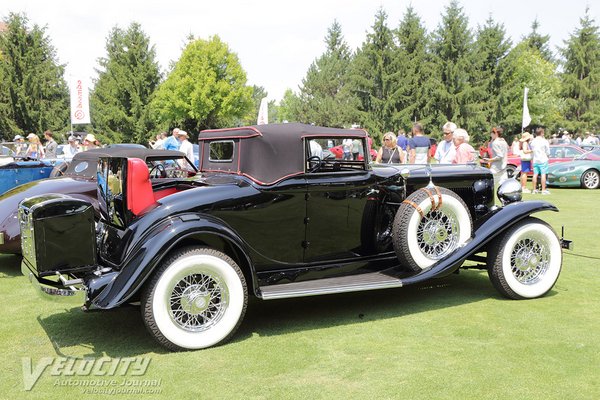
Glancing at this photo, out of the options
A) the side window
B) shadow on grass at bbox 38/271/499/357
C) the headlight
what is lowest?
shadow on grass at bbox 38/271/499/357

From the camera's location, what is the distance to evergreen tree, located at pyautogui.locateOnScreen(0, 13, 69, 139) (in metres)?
37.8

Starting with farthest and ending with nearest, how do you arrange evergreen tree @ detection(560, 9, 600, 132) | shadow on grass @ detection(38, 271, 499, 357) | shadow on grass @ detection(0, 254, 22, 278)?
1. evergreen tree @ detection(560, 9, 600, 132)
2. shadow on grass @ detection(0, 254, 22, 278)
3. shadow on grass @ detection(38, 271, 499, 357)

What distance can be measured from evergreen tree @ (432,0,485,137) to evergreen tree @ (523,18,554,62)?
21.7m

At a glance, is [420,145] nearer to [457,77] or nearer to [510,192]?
[510,192]

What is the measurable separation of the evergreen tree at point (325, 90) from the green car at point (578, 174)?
47.9 meters

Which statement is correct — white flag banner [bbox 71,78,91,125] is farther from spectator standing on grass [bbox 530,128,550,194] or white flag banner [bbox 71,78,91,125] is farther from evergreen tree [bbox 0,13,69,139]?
evergreen tree [bbox 0,13,69,139]

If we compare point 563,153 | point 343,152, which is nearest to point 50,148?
point 343,152

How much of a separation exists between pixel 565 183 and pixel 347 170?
1413 cm

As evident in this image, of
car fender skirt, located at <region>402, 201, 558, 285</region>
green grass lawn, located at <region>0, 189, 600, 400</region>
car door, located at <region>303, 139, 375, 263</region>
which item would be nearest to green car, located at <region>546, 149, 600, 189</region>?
green grass lawn, located at <region>0, 189, 600, 400</region>

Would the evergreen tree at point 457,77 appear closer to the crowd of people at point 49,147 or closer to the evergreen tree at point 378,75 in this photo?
the evergreen tree at point 378,75

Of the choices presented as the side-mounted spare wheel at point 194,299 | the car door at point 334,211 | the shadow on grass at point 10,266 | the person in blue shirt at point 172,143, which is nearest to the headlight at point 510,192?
the car door at point 334,211

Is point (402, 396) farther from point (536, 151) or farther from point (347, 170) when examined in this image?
point (536, 151)

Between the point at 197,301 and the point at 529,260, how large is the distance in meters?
3.27

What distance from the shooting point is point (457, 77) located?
45.2 m
